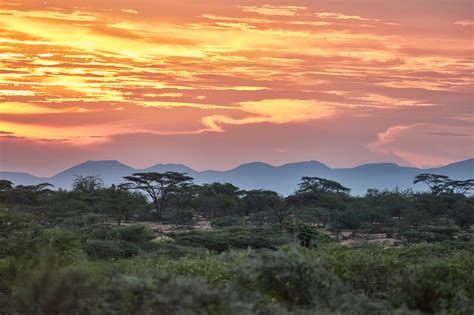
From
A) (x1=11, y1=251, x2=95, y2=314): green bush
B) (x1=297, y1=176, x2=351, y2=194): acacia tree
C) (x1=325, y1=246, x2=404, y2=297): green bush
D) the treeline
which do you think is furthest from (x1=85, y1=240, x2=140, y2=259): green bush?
(x1=297, y1=176, x2=351, y2=194): acacia tree

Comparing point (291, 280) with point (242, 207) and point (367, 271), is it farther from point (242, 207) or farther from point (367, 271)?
point (242, 207)

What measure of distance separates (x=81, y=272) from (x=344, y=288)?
549cm

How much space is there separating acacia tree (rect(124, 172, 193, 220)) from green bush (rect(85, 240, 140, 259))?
32243 millimetres

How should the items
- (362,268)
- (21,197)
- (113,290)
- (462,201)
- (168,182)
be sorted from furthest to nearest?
(168,182), (21,197), (462,201), (362,268), (113,290)

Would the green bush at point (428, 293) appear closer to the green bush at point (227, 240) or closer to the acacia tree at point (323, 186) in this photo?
the green bush at point (227, 240)

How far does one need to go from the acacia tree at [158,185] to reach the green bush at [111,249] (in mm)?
32243

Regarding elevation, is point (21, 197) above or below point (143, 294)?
above

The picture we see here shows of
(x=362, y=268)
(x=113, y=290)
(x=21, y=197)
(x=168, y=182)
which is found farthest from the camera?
(x=168, y=182)

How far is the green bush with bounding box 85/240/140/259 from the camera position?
31.6m

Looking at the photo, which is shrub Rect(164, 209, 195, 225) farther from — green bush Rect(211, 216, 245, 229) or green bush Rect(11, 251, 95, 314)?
green bush Rect(11, 251, 95, 314)

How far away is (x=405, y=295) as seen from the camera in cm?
1541

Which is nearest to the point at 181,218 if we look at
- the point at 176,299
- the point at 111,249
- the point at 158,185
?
the point at 158,185

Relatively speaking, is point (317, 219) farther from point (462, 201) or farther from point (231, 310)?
point (231, 310)

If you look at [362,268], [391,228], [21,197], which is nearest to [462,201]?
[391,228]
